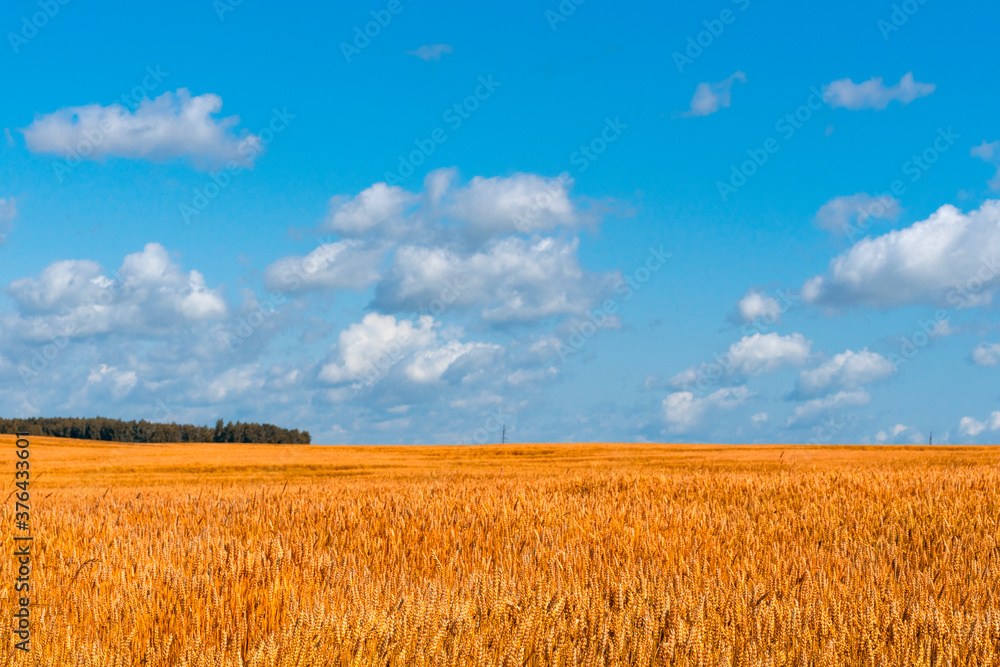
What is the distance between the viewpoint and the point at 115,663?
3227mm

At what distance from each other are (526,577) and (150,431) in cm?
9856

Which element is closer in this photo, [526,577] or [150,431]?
[526,577]

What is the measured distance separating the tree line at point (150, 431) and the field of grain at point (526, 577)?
85884 mm

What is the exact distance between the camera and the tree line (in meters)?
90.7

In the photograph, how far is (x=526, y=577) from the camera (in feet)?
16.7

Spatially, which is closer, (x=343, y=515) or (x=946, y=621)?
(x=946, y=621)

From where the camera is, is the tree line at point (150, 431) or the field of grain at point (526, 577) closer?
the field of grain at point (526, 577)

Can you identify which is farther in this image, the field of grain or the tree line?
the tree line

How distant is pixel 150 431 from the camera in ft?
303

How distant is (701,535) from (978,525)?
131 inches

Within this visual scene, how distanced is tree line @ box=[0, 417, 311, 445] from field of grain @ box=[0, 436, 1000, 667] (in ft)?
282

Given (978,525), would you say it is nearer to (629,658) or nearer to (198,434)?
(629,658)

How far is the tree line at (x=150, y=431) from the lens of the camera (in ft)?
298

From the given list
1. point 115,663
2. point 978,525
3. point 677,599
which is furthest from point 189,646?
point 978,525
